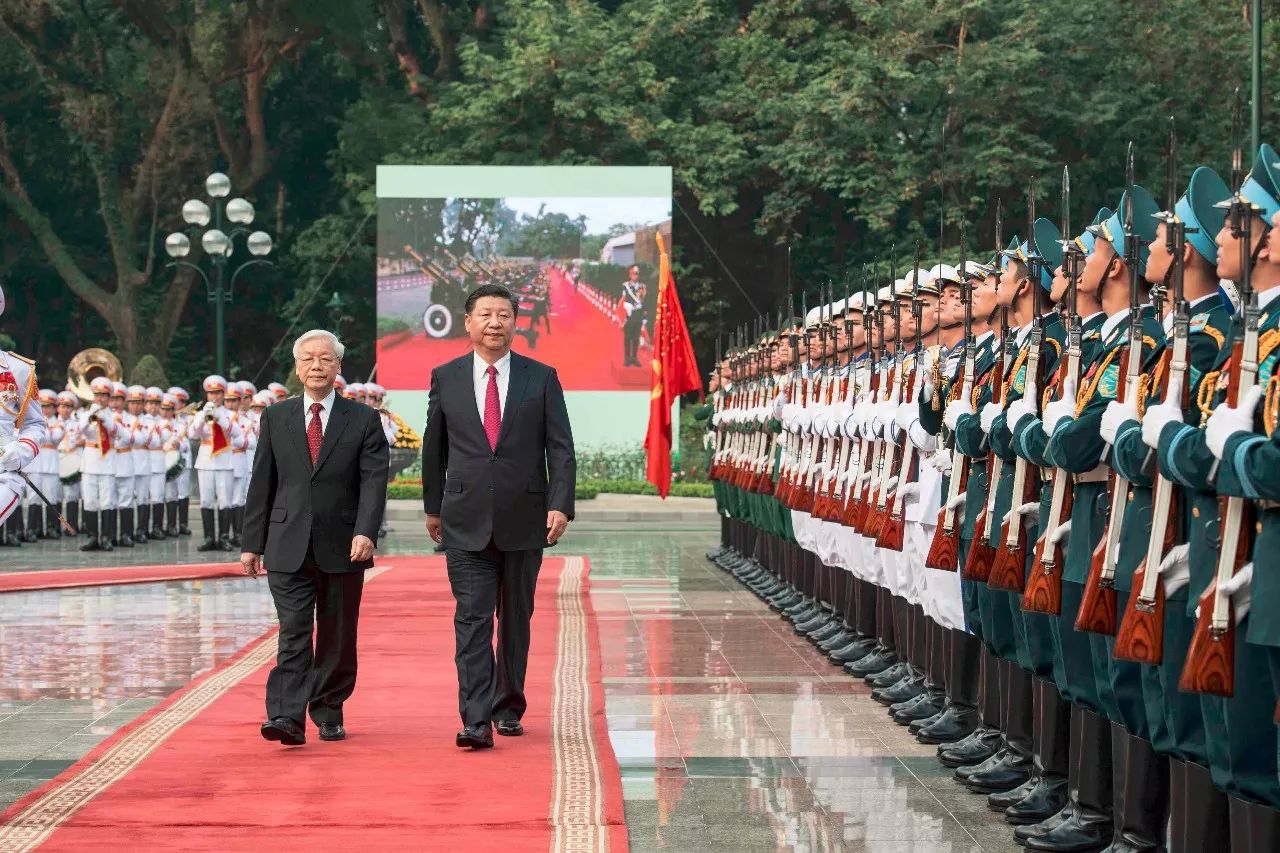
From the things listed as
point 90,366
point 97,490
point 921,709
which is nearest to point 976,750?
point 921,709

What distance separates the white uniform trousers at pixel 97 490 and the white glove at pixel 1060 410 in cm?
1806

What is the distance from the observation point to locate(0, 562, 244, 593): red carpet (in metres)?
16.9

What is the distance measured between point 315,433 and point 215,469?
14.5 meters

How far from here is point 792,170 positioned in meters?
40.4

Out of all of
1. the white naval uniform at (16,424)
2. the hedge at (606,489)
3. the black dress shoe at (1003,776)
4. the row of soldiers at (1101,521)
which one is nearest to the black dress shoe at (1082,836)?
the row of soldiers at (1101,521)

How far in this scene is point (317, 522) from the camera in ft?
27.3

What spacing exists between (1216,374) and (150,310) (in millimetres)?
41951

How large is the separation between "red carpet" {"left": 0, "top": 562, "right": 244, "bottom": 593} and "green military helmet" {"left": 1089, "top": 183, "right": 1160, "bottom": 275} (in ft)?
40.4

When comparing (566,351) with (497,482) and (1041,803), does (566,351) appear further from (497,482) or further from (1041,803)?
(1041,803)

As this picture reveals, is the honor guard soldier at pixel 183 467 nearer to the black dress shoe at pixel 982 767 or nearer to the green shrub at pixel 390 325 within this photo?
the green shrub at pixel 390 325

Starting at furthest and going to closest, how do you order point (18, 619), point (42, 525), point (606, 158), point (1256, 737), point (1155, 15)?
point (606, 158)
point (1155, 15)
point (42, 525)
point (18, 619)
point (1256, 737)

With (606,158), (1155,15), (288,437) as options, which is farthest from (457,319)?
(288,437)

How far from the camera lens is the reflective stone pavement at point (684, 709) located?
6.67 m

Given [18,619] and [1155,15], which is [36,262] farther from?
[18,619]
